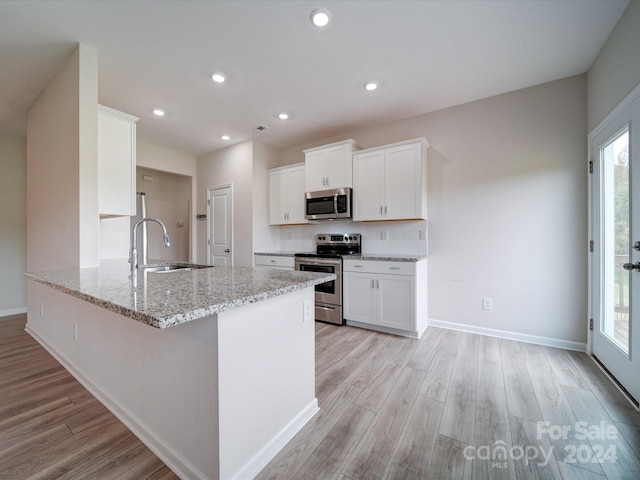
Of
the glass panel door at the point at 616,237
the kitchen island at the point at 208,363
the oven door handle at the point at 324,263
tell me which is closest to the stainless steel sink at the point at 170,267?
the kitchen island at the point at 208,363

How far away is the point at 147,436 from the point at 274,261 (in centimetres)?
265

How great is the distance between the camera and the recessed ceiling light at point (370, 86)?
8.81ft

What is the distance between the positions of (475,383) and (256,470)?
5.44 feet

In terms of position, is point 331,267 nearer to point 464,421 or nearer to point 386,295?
point 386,295

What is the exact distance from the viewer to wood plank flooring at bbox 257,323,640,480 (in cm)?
128

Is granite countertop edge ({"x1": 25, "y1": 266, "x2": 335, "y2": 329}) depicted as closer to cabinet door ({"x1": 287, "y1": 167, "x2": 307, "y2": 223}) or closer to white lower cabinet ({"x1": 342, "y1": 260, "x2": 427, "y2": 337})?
white lower cabinet ({"x1": 342, "y1": 260, "x2": 427, "y2": 337})

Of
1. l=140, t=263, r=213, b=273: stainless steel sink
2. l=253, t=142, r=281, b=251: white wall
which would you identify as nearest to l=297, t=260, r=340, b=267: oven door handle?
l=253, t=142, r=281, b=251: white wall

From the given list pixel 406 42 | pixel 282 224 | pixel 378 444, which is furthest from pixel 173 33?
pixel 378 444

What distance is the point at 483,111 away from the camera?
9.86ft

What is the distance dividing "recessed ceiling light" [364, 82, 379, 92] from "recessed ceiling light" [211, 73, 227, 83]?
55.5 inches

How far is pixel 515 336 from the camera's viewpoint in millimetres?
2820

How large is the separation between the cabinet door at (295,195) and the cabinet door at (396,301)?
5.37 ft

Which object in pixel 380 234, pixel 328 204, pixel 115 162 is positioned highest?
pixel 115 162

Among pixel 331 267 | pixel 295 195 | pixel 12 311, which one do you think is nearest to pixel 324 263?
pixel 331 267
